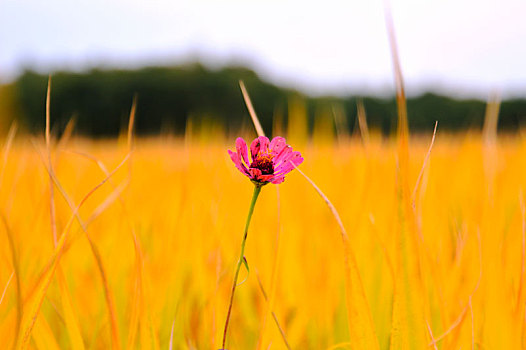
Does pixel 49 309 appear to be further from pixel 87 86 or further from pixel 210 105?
pixel 87 86

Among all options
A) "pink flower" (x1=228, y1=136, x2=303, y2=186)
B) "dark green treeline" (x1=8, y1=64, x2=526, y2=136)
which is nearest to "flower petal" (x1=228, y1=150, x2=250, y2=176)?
"pink flower" (x1=228, y1=136, x2=303, y2=186)

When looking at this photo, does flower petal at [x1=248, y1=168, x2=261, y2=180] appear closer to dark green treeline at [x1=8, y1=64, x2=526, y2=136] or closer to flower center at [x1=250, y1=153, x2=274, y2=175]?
flower center at [x1=250, y1=153, x2=274, y2=175]

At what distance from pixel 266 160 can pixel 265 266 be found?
29 centimetres

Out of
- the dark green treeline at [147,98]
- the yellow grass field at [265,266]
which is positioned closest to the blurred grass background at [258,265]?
the yellow grass field at [265,266]

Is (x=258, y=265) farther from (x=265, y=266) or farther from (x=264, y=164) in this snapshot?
(x=264, y=164)

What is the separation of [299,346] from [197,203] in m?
0.33

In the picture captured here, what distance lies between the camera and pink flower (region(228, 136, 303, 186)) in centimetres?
24

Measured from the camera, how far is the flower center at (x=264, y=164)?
0.83ft

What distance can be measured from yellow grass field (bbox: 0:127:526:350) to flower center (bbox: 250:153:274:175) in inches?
2.7

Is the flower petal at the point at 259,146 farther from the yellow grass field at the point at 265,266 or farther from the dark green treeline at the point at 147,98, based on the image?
the dark green treeline at the point at 147,98

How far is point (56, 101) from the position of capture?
7391mm

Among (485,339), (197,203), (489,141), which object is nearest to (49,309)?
(197,203)

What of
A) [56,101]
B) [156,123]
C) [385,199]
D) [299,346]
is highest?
[56,101]

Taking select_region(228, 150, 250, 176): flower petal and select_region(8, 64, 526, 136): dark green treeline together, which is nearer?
select_region(228, 150, 250, 176): flower petal
